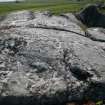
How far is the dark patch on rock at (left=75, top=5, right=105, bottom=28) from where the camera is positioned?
29141 mm

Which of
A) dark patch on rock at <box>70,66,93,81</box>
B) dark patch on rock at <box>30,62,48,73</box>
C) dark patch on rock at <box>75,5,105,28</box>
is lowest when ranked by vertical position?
dark patch on rock at <box>75,5,105,28</box>

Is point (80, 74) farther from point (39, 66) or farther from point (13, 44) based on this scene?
point (13, 44)

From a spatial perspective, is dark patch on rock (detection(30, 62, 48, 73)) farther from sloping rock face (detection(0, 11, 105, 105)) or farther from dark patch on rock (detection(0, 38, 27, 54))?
dark patch on rock (detection(0, 38, 27, 54))

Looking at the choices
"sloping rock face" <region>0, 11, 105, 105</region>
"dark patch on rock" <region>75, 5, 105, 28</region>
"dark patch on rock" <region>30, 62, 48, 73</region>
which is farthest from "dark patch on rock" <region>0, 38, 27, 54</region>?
"dark patch on rock" <region>75, 5, 105, 28</region>

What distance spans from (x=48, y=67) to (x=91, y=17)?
1385 centimetres

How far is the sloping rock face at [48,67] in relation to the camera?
15.5m

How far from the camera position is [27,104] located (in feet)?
50.4

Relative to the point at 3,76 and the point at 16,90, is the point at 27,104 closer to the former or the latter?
the point at 16,90

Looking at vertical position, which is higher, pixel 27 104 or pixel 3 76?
pixel 3 76

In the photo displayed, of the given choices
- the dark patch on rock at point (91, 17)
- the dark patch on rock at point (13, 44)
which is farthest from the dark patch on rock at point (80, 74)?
the dark patch on rock at point (91, 17)

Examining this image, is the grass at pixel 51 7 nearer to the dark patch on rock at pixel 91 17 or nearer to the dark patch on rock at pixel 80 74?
the dark patch on rock at pixel 91 17

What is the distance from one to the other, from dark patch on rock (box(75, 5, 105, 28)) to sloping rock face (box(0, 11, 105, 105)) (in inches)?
351

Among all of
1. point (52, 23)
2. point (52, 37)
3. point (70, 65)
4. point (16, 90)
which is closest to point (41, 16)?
point (52, 23)

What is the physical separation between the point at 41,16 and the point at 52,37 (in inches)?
205
